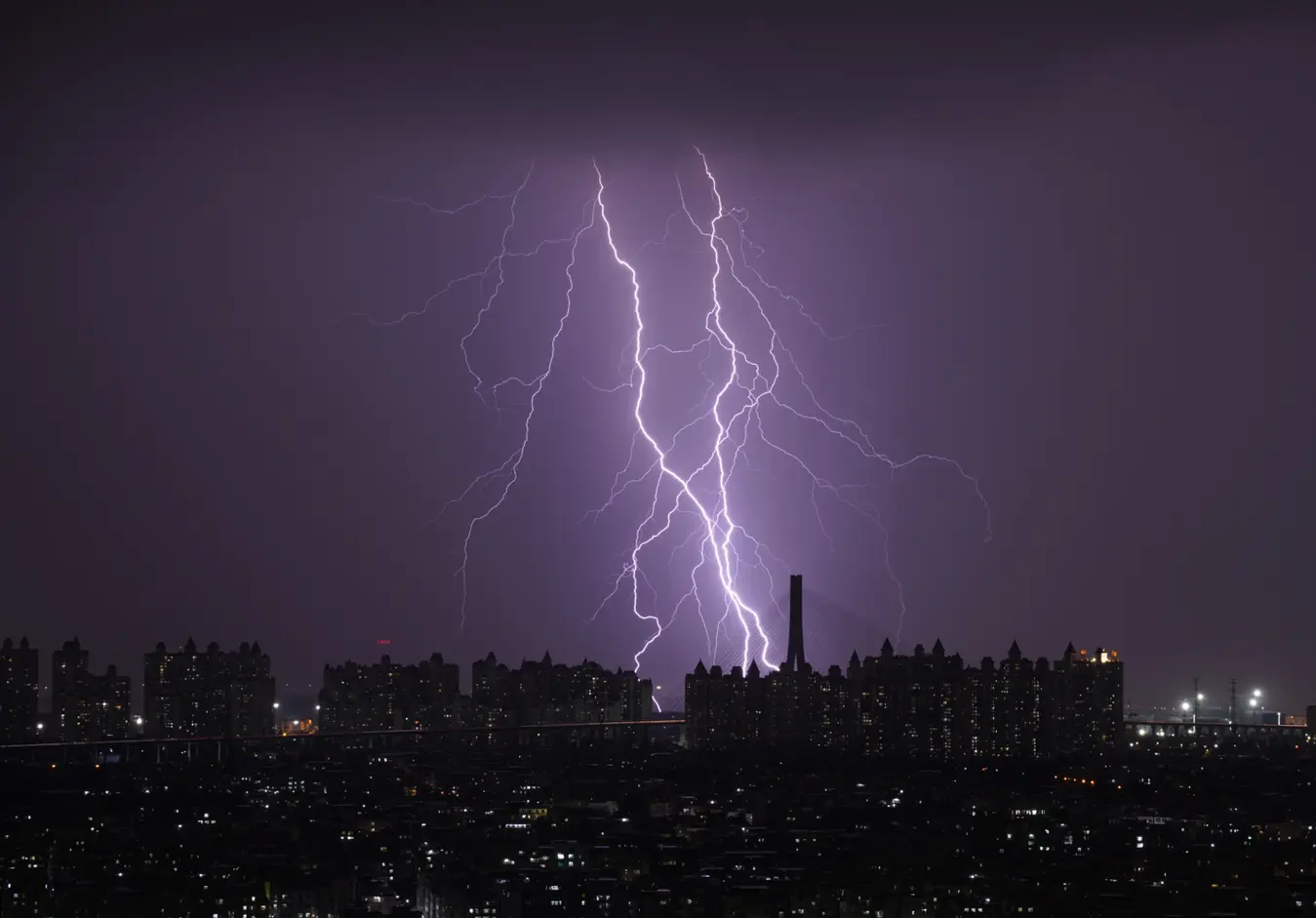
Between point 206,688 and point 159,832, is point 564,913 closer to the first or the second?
point 159,832

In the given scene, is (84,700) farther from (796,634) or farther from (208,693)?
(796,634)

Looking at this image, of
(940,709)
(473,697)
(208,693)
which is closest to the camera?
(940,709)

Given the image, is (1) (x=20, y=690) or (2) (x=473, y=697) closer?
(1) (x=20, y=690)

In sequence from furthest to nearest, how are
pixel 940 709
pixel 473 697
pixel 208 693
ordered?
pixel 473 697
pixel 208 693
pixel 940 709

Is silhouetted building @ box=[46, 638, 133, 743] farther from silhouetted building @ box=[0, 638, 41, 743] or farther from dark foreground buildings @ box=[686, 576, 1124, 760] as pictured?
dark foreground buildings @ box=[686, 576, 1124, 760]

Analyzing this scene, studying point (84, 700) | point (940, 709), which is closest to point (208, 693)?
point (84, 700)
